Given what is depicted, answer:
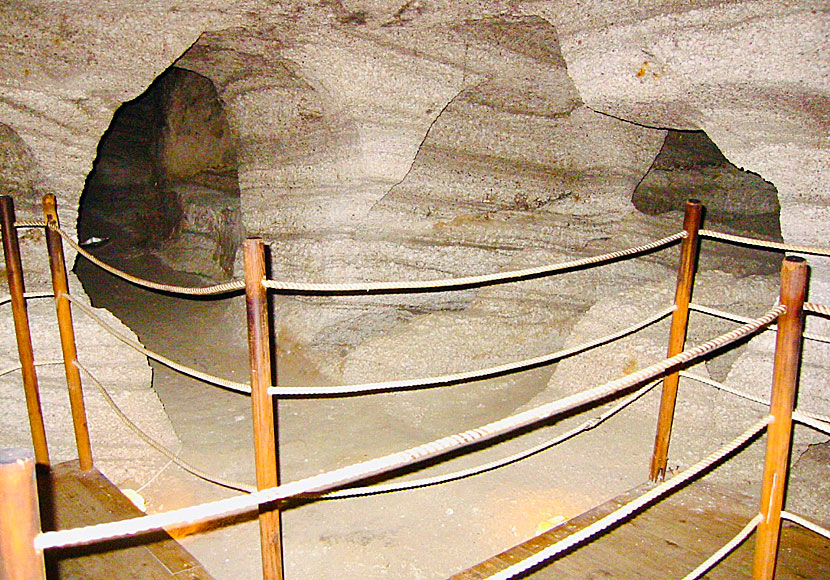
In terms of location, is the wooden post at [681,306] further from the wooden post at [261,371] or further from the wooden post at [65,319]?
the wooden post at [65,319]

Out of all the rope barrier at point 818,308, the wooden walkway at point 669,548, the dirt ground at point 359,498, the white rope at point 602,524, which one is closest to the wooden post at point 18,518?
the white rope at point 602,524

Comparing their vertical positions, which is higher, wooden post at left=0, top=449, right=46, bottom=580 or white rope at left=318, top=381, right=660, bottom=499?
wooden post at left=0, top=449, right=46, bottom=580

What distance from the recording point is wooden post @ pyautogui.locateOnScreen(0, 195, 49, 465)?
2566 millimetres

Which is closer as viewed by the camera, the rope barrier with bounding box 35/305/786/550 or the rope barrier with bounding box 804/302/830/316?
the rope barrier with bounding box 35/305/786/550

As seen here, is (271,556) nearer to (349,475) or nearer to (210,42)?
(349,475)

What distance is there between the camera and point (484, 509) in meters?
3.12

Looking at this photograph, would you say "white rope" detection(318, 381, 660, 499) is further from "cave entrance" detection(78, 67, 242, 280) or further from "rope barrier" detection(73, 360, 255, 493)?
"cave entrance" detection(78, 67, 242, 280)

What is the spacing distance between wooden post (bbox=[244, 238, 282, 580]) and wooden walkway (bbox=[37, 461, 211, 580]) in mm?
533

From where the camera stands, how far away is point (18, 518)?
2.87 feet

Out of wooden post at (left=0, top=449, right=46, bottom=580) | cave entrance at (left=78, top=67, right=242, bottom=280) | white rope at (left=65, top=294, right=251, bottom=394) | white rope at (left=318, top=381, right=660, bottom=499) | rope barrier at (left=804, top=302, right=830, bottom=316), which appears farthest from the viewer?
cave entrance at (left=78, top=67, right=242, bottom=280)

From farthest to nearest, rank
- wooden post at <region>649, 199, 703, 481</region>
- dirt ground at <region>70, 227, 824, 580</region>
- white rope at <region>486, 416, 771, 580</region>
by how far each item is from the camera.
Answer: dirt ground at <region>70, 227, 824, 580</region> → wooden post at <region>649, 199, 703, 481</region> → white rope at <region>486, 416, 771, 580</region>

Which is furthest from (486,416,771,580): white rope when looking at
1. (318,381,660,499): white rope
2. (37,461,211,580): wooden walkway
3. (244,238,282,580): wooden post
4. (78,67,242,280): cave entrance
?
(78,67,242,280): cave entrance

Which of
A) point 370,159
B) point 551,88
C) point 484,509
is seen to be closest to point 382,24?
point 370,159

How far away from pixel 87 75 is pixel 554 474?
124 inches
